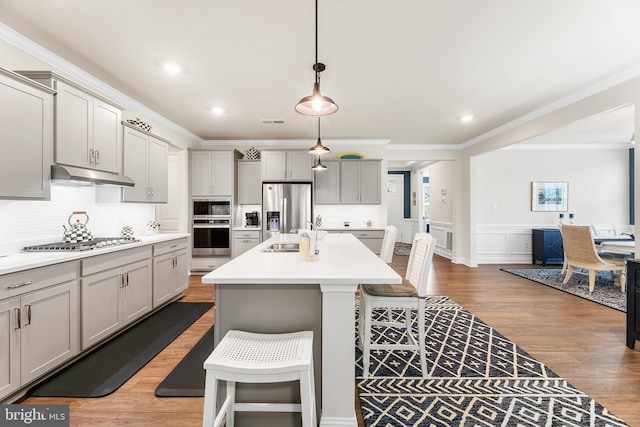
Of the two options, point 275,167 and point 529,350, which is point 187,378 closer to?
point 529,350

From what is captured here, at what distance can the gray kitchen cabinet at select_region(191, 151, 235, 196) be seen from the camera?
5344mm

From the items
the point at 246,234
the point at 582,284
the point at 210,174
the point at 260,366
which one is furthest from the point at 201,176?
the point at 582,284

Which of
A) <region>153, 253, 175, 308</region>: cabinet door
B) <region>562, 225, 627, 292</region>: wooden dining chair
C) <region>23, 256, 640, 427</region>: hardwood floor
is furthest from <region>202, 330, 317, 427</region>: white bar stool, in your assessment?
<region>562, 225, 627, 292</region>: wooden dining chair

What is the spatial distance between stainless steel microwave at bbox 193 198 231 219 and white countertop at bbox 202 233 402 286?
3381 mm

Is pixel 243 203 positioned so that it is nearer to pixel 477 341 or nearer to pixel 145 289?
pixel 145 289

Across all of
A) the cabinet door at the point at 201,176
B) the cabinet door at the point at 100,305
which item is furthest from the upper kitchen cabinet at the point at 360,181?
the cabinet door at the point at 100,305

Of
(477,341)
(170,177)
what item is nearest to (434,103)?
(477,341)

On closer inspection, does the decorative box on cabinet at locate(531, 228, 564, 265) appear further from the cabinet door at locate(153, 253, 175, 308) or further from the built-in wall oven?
the cabinet door at locate(153, 253, 175, 308)

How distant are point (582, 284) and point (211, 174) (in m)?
6.80

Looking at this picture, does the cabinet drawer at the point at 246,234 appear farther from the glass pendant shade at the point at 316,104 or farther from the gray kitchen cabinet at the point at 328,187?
the glass pendant shade at the point at 316,104

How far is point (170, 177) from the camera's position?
18.5 ft

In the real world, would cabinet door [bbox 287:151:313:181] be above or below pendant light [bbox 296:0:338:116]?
above

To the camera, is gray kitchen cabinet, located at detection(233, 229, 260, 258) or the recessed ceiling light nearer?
the recessed ceiling light

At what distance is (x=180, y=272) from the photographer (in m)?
3.87
